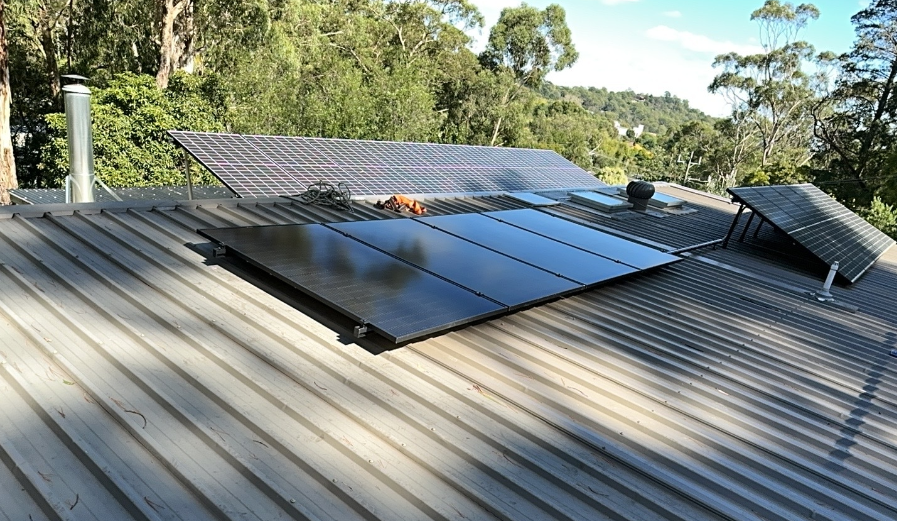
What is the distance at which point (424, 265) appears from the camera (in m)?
5.86

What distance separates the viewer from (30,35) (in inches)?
953

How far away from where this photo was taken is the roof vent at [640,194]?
43.5 feet

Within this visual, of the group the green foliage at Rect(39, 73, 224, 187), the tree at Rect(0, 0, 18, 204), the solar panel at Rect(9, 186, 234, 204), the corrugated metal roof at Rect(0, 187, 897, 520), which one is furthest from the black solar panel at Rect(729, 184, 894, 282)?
the green foliage at Rect(39, 73, 224, 187)

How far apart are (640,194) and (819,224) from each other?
12.7 feet

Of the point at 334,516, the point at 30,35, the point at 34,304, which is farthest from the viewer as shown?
the point at 30,35

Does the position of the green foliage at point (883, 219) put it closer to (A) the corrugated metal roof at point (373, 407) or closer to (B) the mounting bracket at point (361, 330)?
(A) the corrugated metal roof at point (373, 407)

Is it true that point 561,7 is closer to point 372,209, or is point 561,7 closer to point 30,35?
point 30,35

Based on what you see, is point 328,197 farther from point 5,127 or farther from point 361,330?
point 5,127

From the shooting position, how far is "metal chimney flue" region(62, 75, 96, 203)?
8.13 meters

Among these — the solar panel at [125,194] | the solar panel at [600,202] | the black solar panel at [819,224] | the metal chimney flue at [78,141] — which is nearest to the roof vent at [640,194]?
the solar panel at [600,202]

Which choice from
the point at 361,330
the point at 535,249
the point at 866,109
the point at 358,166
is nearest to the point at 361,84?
the point at 358,166

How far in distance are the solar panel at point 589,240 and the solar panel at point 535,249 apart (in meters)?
0.31

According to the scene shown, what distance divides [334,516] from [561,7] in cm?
4909

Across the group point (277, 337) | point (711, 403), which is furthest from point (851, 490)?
point (277, 337)
